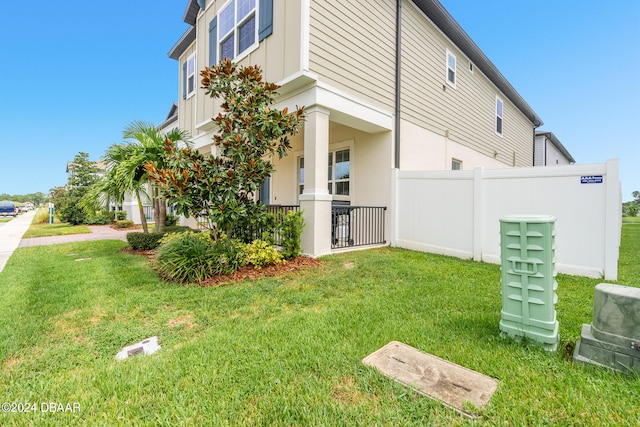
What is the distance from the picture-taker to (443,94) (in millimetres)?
9367

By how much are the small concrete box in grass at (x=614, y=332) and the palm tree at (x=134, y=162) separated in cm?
690

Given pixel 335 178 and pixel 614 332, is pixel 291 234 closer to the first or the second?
pixel 335 178

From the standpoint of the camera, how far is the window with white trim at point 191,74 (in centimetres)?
1065

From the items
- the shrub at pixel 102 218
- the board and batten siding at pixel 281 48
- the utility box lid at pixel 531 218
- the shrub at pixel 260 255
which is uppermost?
the board and batten siding at pixel 281 48

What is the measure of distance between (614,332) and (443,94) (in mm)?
9173

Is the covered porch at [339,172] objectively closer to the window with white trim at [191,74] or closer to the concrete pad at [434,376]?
the concrete pad at [434,376]

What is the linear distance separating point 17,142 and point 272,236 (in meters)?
50.9

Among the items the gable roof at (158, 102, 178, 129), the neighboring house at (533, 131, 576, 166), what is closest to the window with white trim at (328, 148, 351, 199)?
the gable roof at (158, 102, 178, 129)

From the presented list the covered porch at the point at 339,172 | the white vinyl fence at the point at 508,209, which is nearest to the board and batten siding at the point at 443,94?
the covered porch at the point at 339,172

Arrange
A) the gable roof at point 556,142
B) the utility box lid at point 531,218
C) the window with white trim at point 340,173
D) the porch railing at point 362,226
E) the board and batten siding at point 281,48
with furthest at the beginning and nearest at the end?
the gable roof at point 556,142
the window with white trim at point 340,173
the porch railing at point 362,226
the board and batten siding at point 281,48
the utility box lid at point 531,218

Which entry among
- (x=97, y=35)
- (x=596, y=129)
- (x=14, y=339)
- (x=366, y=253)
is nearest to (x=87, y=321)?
(x=14, y=339)

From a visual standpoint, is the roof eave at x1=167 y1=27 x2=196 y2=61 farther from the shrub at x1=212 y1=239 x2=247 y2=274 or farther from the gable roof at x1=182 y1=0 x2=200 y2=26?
the shrub at x1=212 y1=239 x2=247 y2=274

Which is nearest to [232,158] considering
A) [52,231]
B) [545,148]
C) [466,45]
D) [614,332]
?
[614,332]

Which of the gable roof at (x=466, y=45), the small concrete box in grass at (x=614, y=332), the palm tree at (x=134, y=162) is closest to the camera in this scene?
the small concrete box in grass at (x=614, y=332)
